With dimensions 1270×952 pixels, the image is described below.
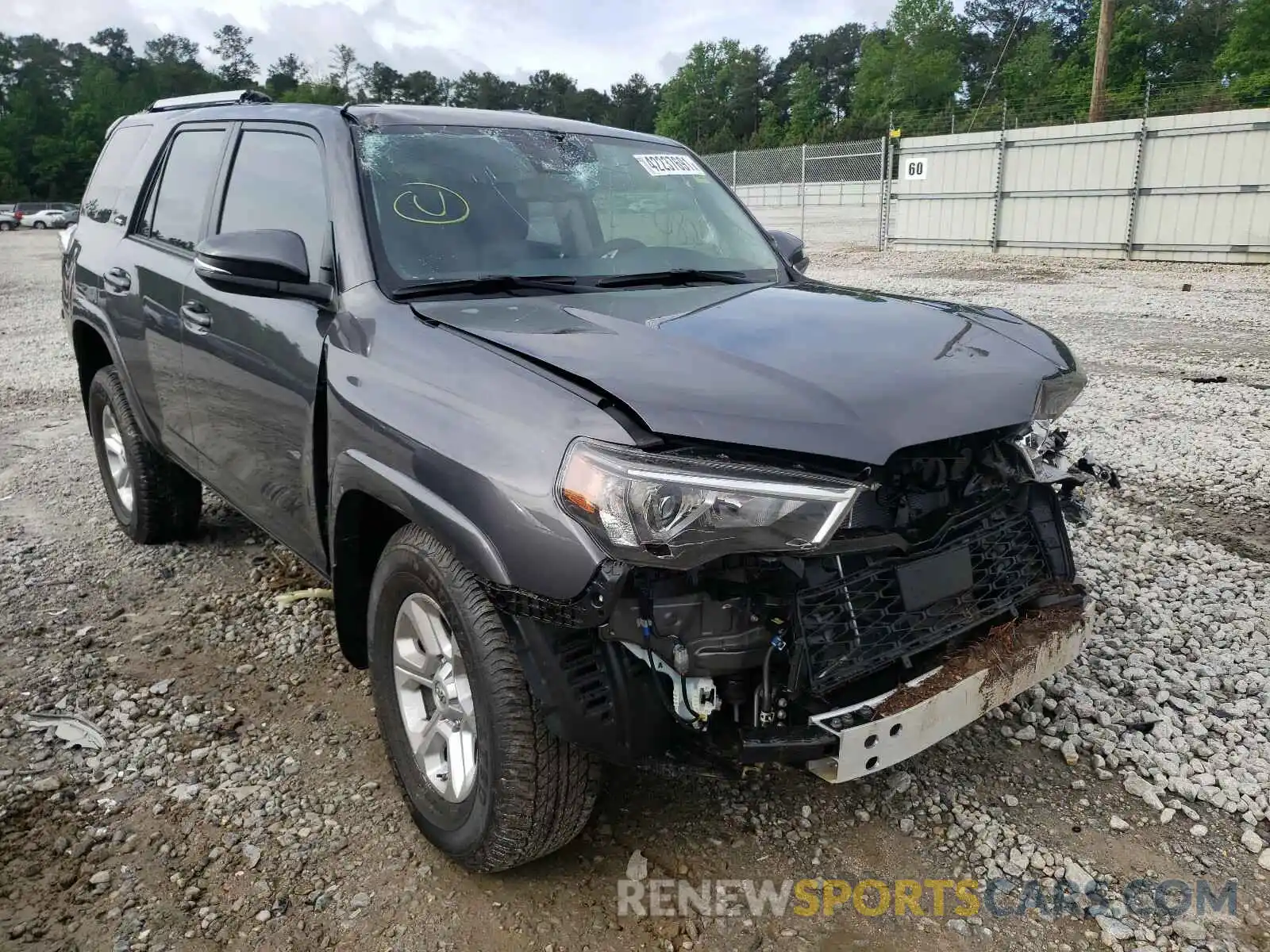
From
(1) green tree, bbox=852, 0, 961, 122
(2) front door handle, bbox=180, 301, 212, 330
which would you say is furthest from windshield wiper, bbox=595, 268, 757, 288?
(1) green tree, bbox=852, 0, 961, 122

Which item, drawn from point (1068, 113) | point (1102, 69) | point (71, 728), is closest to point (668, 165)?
point (71, 728)

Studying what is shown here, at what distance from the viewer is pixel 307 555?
309 centimetres

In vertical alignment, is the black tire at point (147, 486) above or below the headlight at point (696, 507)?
below

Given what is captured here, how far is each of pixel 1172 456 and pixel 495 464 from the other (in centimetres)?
508

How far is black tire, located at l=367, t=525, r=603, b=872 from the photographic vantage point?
6.86 ft

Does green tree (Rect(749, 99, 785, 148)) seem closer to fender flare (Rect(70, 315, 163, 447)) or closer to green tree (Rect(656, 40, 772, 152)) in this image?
green tree (Rect(656, 40, 772, 152))

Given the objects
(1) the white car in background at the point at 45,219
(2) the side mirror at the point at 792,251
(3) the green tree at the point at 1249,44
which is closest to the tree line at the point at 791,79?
(3) the green tree at the point at 1249,44

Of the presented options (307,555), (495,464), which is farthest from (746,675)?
(307,555)

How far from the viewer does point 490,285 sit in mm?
2828

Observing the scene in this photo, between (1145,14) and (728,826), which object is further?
(1145,14)

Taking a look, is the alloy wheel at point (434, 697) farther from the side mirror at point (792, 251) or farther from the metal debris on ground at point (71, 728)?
the side mirror at point (792, 251)

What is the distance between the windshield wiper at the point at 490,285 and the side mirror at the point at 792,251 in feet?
3.91

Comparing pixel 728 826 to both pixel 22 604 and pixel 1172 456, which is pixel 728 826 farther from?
pixel 1172 456

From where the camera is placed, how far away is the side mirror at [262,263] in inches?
104
